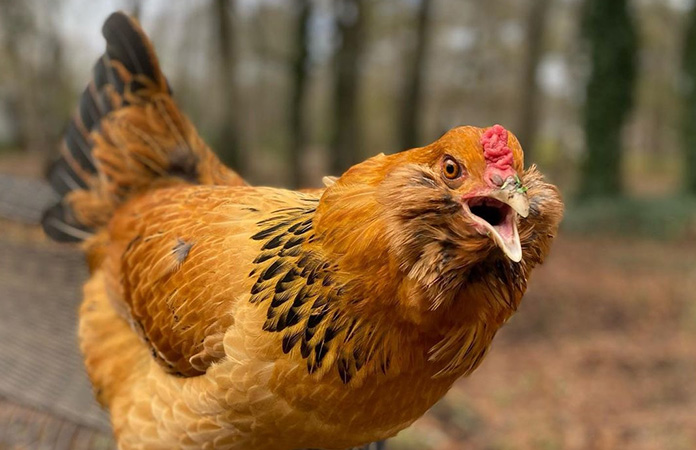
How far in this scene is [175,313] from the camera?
198 centimetres

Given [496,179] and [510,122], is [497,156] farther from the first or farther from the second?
[510,122]

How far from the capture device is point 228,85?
440 inches

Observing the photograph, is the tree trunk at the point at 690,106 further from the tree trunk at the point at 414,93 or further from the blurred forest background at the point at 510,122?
the tree trunk at the point at 414,93

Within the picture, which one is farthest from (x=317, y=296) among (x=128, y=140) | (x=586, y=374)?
(x=586, y=374)

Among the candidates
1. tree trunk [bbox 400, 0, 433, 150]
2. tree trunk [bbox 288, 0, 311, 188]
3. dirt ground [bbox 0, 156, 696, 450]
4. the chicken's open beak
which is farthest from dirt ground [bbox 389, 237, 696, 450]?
tree trunk [bbox 288, 0, 311, 188]

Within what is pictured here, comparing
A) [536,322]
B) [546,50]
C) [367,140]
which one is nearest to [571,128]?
[546,50]

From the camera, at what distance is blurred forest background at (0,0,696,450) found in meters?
5.34

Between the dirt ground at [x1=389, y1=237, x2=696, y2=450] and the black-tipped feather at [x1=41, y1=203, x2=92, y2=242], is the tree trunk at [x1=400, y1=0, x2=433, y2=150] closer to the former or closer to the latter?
the dirt ground at [x1=389, y1=237, x2=696, y2=450]

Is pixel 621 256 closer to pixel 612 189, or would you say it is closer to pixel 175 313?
pixel 612 189

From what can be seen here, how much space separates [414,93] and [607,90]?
4.03m

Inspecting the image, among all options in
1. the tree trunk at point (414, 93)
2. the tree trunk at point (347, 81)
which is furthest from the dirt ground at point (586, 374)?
the tree trunk at point (347, 81)

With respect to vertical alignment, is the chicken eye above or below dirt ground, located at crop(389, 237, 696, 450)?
above

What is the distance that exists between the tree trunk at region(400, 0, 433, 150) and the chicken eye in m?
11.3

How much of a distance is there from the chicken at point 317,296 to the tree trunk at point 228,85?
349 inches
